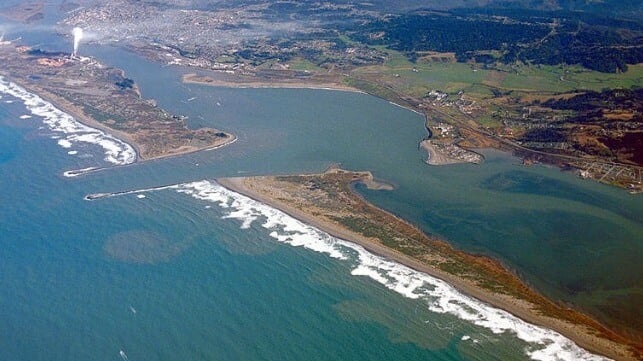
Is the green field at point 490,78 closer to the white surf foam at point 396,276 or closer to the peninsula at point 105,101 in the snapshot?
the peninsula at point 105,101

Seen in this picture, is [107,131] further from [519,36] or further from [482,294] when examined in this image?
[519,36]

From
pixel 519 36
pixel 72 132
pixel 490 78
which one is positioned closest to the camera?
pixel 72 132

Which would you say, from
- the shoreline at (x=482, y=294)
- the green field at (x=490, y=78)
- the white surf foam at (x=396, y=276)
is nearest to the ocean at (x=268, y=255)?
the white surf foam at (x=396, y=276)

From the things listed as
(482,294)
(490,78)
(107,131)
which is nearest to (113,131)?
(107,131)

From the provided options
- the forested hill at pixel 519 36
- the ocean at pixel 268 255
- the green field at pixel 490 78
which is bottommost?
the ocean at pixel 268 255

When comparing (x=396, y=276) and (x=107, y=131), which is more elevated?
(x=107, y=131)

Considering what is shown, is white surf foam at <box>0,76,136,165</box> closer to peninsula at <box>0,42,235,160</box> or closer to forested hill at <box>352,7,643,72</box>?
peninsula at <box>0,42,235,160</box>

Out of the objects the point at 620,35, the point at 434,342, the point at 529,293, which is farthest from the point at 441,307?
the point at 620,35
